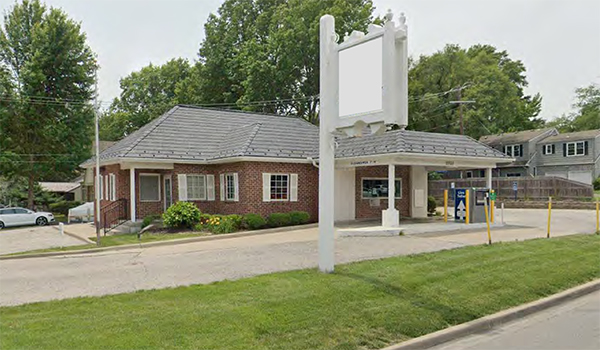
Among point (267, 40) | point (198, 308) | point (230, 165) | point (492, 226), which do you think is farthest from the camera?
point (267, 40)

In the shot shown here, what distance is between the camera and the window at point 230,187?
21.2 m

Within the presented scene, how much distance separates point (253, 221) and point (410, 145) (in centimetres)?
690

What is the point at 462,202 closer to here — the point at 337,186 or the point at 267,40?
the point at 337,186

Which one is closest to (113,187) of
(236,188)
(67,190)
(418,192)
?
(236,188)

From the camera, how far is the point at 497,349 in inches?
248

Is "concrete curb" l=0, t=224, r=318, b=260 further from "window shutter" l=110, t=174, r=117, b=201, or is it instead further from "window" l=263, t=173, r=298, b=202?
"window shutter" l=110, t=174, r=117, b=201

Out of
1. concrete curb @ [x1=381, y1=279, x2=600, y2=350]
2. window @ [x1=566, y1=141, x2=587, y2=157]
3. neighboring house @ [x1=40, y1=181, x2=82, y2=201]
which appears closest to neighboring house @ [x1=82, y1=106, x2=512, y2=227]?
concrete curb @ [x1=381, y1=279, x2=600, y2=350]

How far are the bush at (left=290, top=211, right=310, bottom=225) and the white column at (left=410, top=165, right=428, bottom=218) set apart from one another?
5773 mm

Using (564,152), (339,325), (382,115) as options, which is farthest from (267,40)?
(339,325)

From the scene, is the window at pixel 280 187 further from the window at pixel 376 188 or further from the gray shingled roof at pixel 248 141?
the window at pixel 376 188

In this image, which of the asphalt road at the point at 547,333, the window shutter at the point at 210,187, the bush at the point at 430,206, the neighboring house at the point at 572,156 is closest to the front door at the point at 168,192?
the window shutter at the point at 210,187

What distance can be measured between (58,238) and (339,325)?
698 inches

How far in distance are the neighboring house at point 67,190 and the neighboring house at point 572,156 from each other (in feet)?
164

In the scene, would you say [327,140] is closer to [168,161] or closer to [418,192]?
[168,161]
